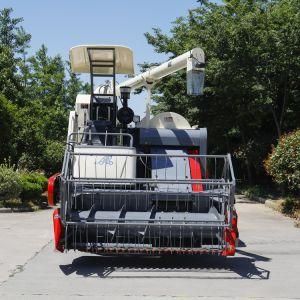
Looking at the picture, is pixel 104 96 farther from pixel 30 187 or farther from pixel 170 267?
pixel 30 187

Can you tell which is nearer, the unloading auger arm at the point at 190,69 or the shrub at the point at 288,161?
the unloading auger arm at the point at 190,69

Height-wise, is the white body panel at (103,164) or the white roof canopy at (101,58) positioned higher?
the white roof canopy at (101,58)

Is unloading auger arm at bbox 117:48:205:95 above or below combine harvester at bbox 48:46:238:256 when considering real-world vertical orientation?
above

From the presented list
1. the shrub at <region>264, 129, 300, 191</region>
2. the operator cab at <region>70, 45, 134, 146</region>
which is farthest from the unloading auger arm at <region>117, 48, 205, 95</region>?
the shrub at <region>264, 129, 300, 191</region>

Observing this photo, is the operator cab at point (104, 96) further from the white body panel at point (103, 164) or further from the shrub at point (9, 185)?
the shrub at point (9, 185)

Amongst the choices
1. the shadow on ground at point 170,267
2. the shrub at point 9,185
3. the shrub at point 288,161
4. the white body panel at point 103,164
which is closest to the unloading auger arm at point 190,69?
the white body panel at point 103,164

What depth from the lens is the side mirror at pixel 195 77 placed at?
10.4m

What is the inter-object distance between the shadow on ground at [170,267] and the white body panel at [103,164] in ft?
4.54

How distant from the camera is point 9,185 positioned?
61.2ft

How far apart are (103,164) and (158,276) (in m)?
2.21

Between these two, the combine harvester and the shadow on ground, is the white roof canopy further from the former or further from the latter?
the shadow on ground

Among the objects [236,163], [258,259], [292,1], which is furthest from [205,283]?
[236,163]

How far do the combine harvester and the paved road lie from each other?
389 mm

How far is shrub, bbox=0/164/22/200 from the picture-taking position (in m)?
18.7
